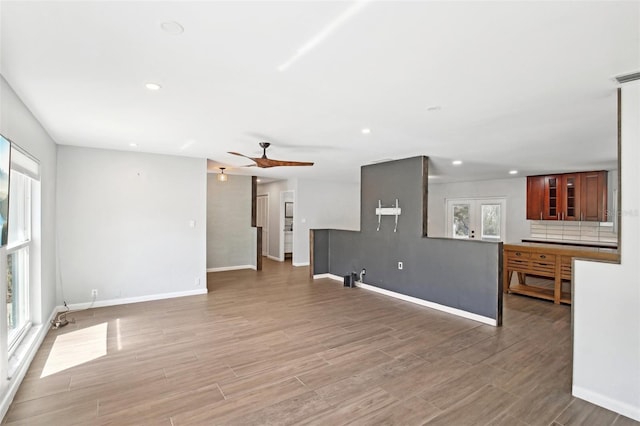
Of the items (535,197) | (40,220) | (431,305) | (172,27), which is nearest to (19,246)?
(40,220)

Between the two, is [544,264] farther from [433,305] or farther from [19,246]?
[19,246]

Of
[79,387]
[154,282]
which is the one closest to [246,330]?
[79,387]

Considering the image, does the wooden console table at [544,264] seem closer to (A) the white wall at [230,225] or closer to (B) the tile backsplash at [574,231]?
(B) the tile backsplash at [574,231]

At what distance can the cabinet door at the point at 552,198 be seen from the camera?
24.4 ft

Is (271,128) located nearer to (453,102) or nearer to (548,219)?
(453,102)

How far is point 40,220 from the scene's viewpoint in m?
3.81

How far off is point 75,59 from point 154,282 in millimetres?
4265

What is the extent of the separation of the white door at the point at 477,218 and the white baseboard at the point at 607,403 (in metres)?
6.70

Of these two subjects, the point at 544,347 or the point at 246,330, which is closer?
the point at 544,347

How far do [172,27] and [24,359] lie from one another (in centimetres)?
341

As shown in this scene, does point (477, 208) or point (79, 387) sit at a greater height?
point (477, 208)

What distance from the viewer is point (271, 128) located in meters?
3.82

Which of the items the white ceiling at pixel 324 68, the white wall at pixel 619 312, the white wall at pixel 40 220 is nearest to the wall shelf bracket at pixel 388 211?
the white ceiling at pixel 324 68

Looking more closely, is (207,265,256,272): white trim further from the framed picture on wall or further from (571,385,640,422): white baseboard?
(571,385,640,422): white baseboard
